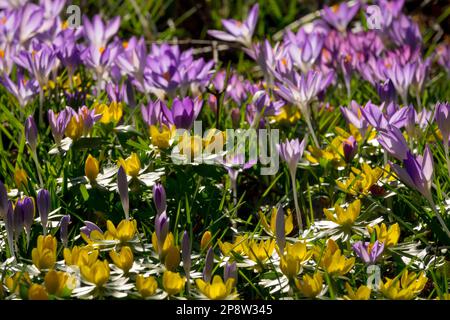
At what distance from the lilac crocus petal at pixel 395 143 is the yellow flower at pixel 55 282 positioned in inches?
28.7

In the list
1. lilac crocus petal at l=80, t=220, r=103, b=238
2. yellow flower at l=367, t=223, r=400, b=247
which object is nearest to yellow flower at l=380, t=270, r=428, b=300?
yellow flower at l=367, t=223, r=400, b=247

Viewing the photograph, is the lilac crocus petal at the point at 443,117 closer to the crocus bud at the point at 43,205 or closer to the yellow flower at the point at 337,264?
the yellow flower at the point at 337,264

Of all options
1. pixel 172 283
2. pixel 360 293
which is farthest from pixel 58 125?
pixel 360 293

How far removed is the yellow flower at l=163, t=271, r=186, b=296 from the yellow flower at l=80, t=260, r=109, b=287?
11 cm

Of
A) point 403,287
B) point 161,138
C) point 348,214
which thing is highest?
point 161,138

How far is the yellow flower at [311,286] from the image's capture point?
60.7 inches

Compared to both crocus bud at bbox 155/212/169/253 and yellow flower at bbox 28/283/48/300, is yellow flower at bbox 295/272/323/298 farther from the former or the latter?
yellow flower at bbox 28/283/48/300

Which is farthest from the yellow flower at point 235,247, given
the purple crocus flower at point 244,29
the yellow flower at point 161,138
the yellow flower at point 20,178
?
the purple crocus flower at point 244,29

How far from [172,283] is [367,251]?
416mm

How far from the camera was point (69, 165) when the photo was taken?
2.07 metres

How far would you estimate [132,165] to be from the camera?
6.16 feet

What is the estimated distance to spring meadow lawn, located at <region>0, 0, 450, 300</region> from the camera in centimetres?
162

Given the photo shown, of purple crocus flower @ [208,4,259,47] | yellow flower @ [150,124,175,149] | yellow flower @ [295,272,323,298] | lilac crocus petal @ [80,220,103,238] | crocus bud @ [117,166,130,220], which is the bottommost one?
yellow flower @ [295,272,323,298]

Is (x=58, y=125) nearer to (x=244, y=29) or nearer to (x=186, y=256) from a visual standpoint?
(x=186, y=256)
